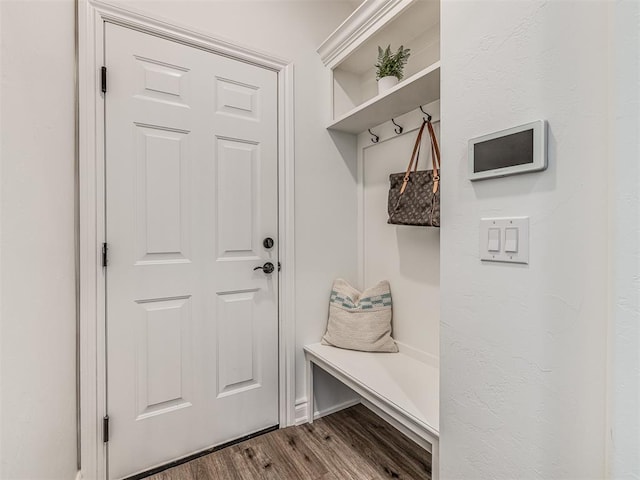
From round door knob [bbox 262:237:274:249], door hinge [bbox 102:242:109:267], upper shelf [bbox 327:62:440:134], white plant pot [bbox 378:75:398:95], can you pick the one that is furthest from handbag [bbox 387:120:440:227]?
door hinge [bbox 102:242:109:267]

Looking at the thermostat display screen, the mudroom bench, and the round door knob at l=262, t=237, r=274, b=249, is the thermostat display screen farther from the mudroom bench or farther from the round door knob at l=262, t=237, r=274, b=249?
the round door knob at l=262, t=237, r=274, b=249

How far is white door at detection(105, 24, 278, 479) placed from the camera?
4.70ft

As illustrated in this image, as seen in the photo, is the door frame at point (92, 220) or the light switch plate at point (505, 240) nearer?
the light switch plate at point (505, 240)

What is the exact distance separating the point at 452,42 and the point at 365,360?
1456 millimetres

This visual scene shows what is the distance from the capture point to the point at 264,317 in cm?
178

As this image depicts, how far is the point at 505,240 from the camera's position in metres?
0.87

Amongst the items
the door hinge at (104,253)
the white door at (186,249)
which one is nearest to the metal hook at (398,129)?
the white door at (186,249)

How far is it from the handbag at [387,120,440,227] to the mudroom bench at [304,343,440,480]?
730 mm

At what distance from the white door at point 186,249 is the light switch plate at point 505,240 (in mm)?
1137

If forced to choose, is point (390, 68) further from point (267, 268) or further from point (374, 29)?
point (267, 268)

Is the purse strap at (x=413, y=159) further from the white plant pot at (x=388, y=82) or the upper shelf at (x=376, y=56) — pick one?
the white plant pot at (x=388, y=82)

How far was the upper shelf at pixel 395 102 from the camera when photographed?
1.37m

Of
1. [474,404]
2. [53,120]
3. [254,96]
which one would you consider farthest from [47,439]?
[254,96]

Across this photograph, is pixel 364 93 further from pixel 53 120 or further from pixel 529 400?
pixel 529 400
